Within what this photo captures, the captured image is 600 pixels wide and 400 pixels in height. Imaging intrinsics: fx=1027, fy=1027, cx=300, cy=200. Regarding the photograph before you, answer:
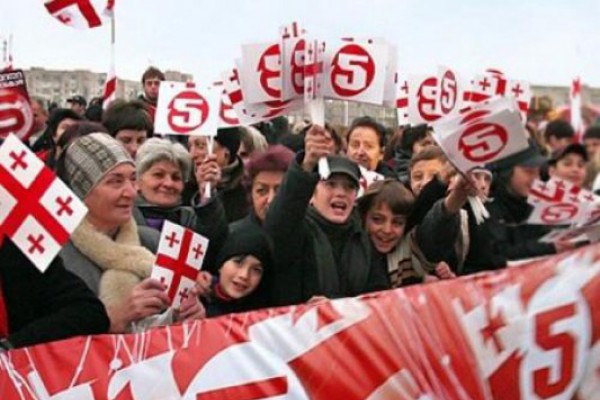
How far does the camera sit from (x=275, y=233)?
11.2 ft

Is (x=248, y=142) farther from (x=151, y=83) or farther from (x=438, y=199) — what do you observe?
(x=438, y=199)

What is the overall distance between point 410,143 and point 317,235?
3.07 meters

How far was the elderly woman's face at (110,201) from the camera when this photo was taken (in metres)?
3.17

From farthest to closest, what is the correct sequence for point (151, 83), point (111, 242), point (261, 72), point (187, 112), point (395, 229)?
point (151, 83) → point (187, 112) → point (395, 229) → point (261, 72) → point (111, 242)

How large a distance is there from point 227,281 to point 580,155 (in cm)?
137

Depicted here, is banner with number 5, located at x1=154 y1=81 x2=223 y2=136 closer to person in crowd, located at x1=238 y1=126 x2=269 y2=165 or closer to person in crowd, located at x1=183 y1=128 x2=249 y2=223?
person in crowd, located at x1=183 y1=128 x2=249 y2=223

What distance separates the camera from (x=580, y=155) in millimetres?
2459

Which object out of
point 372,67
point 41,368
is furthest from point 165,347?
point 372,67

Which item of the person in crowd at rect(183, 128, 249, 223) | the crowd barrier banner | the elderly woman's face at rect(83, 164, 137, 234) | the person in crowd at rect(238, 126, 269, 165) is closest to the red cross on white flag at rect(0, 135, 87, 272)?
the crowd barrier banner

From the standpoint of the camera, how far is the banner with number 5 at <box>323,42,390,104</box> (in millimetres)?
3785

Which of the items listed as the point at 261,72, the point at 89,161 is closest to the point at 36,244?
the point at 89,161

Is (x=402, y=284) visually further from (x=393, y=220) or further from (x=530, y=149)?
(x=530, y=149)

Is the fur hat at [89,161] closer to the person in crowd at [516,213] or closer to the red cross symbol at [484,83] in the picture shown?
the person in crowd at [516,213]

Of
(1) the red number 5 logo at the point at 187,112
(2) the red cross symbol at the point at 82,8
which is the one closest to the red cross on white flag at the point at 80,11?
(2) the red cross symbol at the point at 82,8
